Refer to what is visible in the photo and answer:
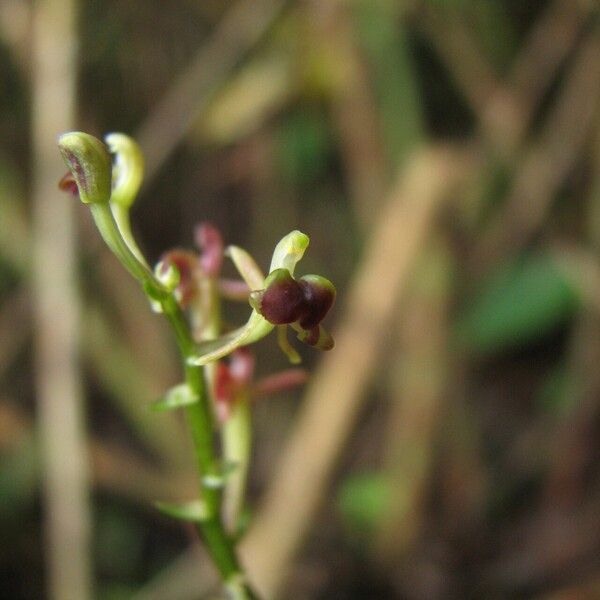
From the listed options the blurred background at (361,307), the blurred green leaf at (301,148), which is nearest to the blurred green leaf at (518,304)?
the blurred background at (361,307)

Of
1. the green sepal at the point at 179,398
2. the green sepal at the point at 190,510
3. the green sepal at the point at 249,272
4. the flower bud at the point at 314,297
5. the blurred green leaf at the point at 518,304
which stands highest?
the green sepal at the point at 249,272

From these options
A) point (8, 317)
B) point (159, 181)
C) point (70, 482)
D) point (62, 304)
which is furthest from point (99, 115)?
point (70, 482)

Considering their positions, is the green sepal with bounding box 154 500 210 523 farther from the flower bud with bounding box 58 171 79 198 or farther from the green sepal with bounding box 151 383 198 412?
the flower bud with bounding box 58 171 79 198

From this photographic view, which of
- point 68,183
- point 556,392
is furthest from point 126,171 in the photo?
point 556,392

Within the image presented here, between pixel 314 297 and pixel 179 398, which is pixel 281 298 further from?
pixel 179 398

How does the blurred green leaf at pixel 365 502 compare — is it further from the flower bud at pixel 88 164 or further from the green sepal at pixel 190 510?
the flower bud at pixel 88 164

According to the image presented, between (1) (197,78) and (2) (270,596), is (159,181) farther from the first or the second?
(2) (270,596)

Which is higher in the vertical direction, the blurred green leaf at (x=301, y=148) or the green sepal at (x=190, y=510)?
the blurred green leaf at (x=301, y=148)

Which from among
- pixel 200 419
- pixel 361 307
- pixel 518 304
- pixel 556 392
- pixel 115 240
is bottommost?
pixel 556 392
